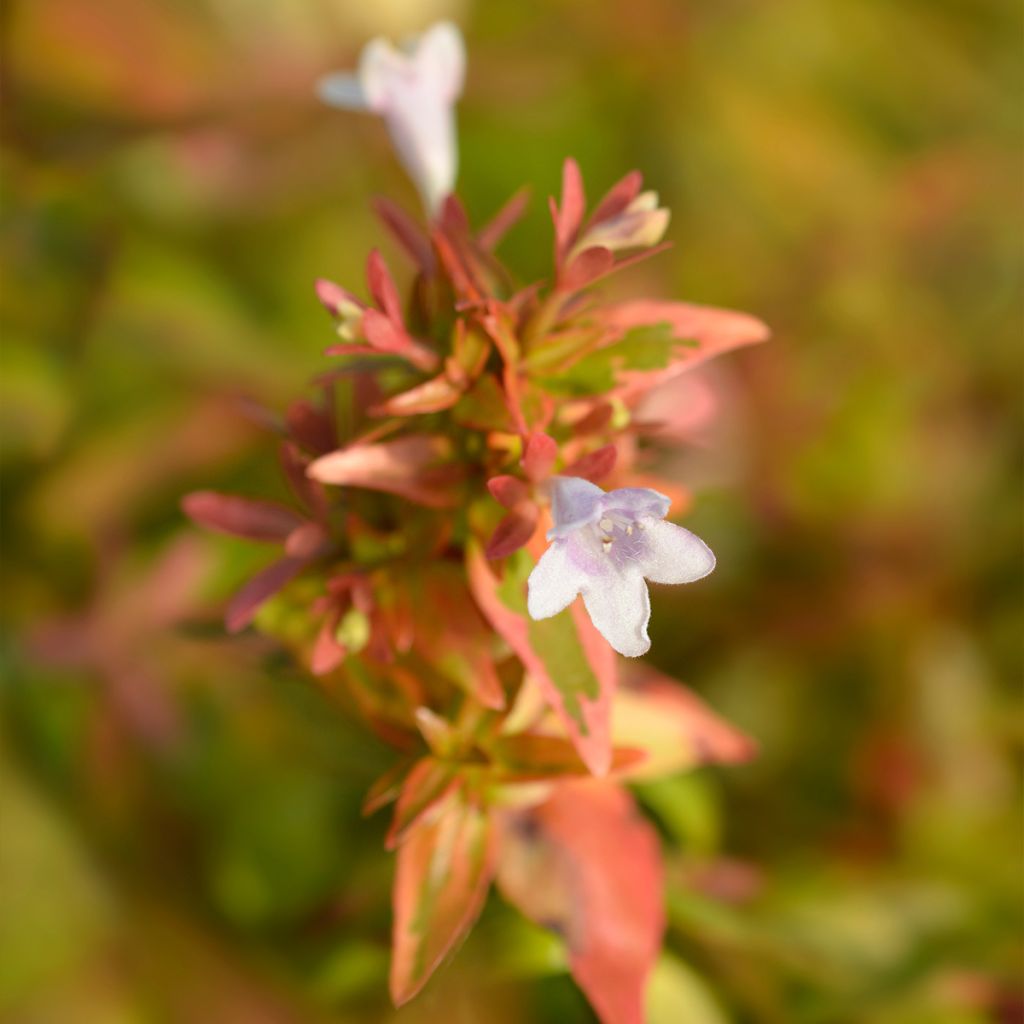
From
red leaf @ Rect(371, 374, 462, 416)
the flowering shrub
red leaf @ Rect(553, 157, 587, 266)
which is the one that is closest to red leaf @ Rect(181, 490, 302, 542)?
the flowering shrub

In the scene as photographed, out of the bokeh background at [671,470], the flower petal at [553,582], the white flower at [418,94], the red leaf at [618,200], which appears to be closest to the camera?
the flower petal at [553,582]

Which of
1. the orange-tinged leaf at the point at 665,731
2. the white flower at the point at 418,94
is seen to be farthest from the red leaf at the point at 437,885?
the white flower at the point at 418,94

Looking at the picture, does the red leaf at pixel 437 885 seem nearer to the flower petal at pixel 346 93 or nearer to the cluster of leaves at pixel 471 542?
the cluster of leaves at pixel 471 542

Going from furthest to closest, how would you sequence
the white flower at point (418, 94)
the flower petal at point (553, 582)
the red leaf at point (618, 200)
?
the white flower at point (418, 94), the red leaf at point (618, 200), the flower petal at point (553, 582)

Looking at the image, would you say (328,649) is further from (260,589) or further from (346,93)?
(346,93)

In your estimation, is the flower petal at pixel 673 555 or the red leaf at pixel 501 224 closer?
the flower petal at pixel 673 555

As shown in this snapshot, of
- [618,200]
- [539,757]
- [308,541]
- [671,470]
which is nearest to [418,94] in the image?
[618,200]

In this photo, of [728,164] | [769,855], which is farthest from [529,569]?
[728,164]

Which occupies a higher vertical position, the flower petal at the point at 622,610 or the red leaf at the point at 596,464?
the red leaf at the point at 596,464
